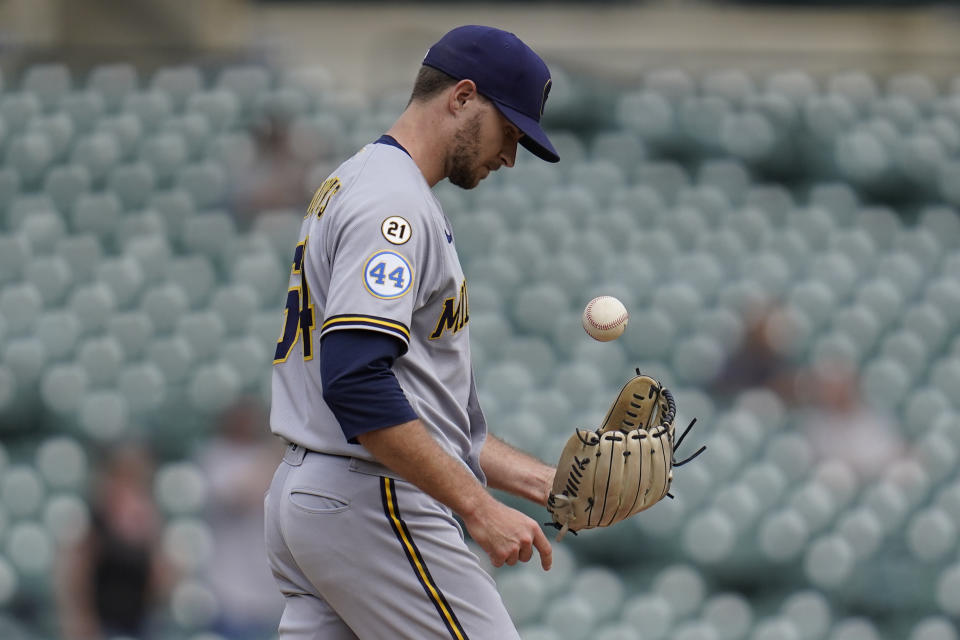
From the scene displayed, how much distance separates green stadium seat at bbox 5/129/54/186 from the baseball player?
4942 mm

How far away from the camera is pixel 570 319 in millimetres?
6055

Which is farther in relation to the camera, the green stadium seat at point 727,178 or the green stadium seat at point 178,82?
the green stadium seat at point 178,82

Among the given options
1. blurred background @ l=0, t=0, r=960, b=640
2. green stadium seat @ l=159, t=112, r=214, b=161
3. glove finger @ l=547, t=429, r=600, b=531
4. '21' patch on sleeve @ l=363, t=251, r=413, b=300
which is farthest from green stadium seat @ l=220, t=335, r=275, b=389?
'21' patch on sleeve @ l=363, t=251, r=413, b=300

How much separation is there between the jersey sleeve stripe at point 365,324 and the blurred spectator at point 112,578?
11.4 ft

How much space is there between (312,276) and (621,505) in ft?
2.32

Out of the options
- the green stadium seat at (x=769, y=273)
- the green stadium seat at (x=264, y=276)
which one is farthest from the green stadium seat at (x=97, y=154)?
the green stadium seat at (x=769, y=273)

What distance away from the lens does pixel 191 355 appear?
5.87m

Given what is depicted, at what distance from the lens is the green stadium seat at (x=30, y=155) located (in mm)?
6543

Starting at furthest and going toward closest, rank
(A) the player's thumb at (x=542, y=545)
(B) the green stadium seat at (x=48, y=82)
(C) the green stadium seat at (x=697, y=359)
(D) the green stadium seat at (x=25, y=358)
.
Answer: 1. (B) the green stadium seat at (x=48, y=82)
2. (C) the green stadium seat at (x=697, y=359)
3. (D) the green stadium seat at (x=25, y=358)
4. (A) the player's thumb at (x=542, y=545)

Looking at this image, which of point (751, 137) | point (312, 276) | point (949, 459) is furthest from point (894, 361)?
point (312, 276)

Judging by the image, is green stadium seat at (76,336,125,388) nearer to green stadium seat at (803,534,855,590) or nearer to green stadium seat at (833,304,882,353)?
green stadium seat at (803,534,855,590)

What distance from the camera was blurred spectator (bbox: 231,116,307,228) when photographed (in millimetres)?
6297

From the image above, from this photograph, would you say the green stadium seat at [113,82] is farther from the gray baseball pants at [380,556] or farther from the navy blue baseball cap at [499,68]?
the gray baseball pants at [380,556]

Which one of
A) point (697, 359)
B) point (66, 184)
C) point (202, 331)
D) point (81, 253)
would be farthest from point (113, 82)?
point (697, 359)
